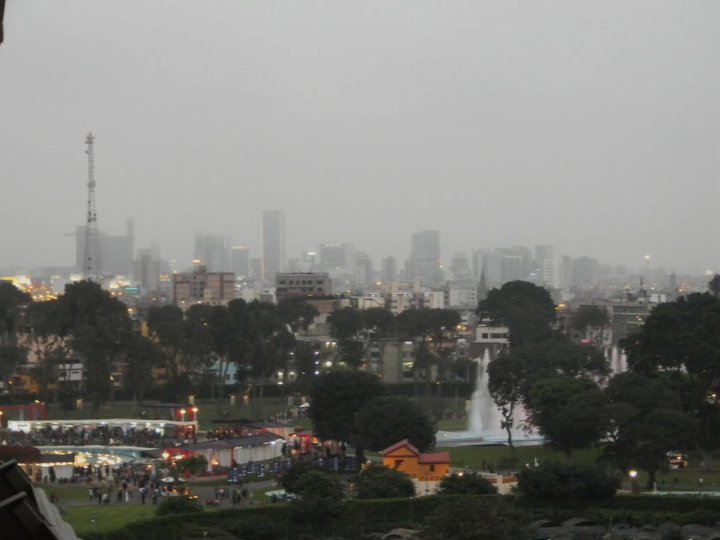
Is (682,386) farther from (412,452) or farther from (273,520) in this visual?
(273,520)

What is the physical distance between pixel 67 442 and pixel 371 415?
7.14m

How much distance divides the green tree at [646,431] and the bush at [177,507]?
792cm

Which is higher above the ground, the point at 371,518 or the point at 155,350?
the point at 155,350

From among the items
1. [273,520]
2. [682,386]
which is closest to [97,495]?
[273,520]

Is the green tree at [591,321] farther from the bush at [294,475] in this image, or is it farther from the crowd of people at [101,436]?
the bush at [294,475]

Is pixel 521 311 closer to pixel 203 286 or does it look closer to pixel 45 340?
pixel 45 340

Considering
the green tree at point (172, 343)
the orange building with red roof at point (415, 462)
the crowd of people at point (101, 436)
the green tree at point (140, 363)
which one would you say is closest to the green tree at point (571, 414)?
the orange building with red roof at point (415, 462)

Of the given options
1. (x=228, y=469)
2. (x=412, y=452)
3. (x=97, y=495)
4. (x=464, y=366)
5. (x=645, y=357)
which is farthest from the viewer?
(x=464, y=366)

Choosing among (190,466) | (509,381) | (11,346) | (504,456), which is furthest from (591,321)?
(190,466)

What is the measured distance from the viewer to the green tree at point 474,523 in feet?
52.1

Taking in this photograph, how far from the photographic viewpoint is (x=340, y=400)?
1128 inches

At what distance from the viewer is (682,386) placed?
29.1 metres

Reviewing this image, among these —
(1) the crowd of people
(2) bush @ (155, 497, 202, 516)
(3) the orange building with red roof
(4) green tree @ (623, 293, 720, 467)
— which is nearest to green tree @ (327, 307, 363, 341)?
(4) green tree @ (623, 293, 720, 467)

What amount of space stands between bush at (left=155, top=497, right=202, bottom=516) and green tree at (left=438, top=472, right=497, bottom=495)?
3709 mm
